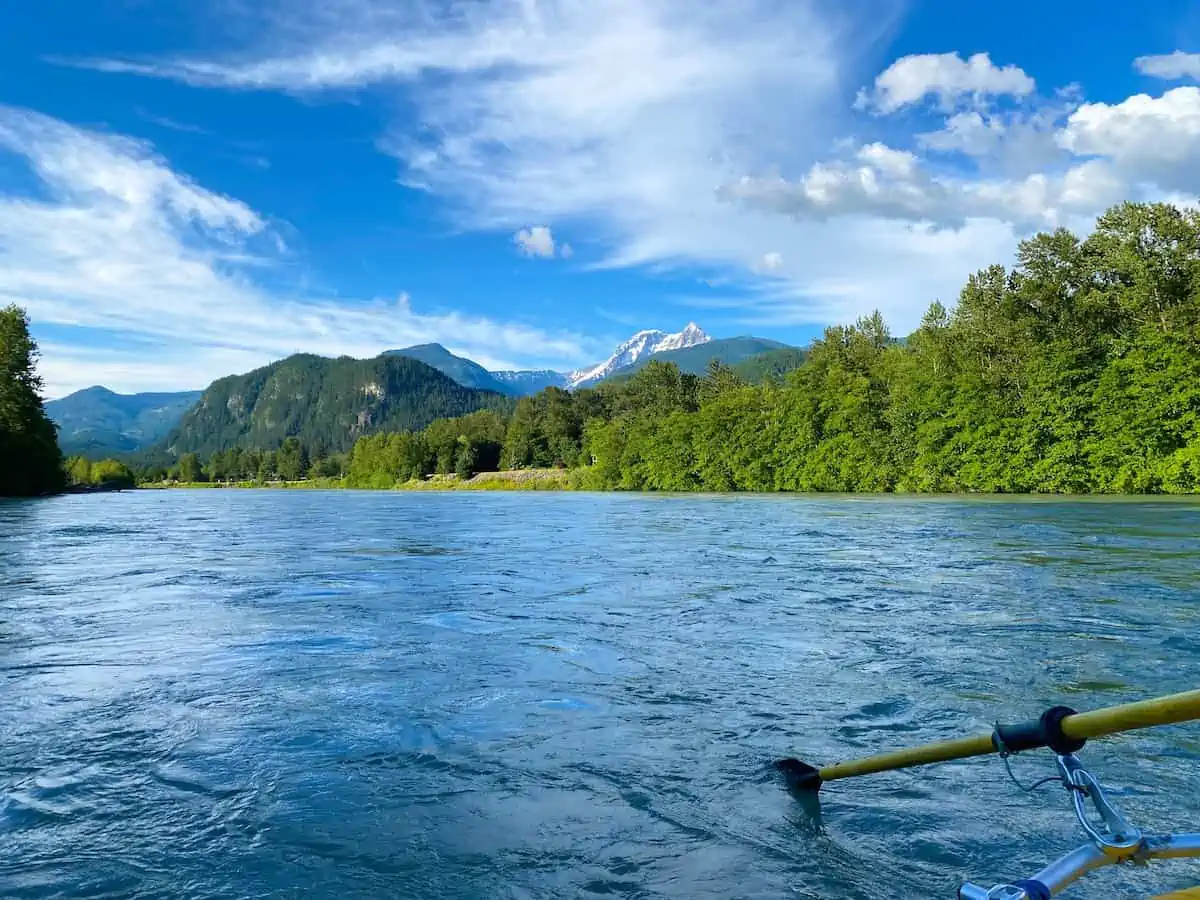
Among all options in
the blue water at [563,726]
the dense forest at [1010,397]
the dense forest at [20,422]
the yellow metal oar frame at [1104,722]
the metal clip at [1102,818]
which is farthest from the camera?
the dense forest at [20,422]

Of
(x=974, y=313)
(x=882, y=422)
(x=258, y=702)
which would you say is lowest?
(x=258, y=702)

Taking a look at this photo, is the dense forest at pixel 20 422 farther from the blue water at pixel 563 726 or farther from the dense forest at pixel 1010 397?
the blue water at pixel 563 726

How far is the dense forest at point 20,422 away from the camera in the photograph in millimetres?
65562

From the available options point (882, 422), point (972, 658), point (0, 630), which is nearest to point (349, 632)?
point (0, 630)

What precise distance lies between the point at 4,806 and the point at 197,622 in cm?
666

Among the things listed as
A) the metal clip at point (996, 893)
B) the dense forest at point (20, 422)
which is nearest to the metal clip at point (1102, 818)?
the metal clip at point (996, 893)

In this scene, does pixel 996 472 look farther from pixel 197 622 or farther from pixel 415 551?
pixel 197 622

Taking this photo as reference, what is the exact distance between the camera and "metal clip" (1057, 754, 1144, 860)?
273 centimetres

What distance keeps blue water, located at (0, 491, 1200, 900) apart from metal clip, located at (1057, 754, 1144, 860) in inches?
55.8

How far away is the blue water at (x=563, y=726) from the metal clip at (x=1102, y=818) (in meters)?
1.42

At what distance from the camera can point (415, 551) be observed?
2197cm

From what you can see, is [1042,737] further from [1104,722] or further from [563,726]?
[563,726]

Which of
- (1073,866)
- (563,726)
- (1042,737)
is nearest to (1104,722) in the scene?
(1042,737)

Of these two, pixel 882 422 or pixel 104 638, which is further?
pixel 882 422
